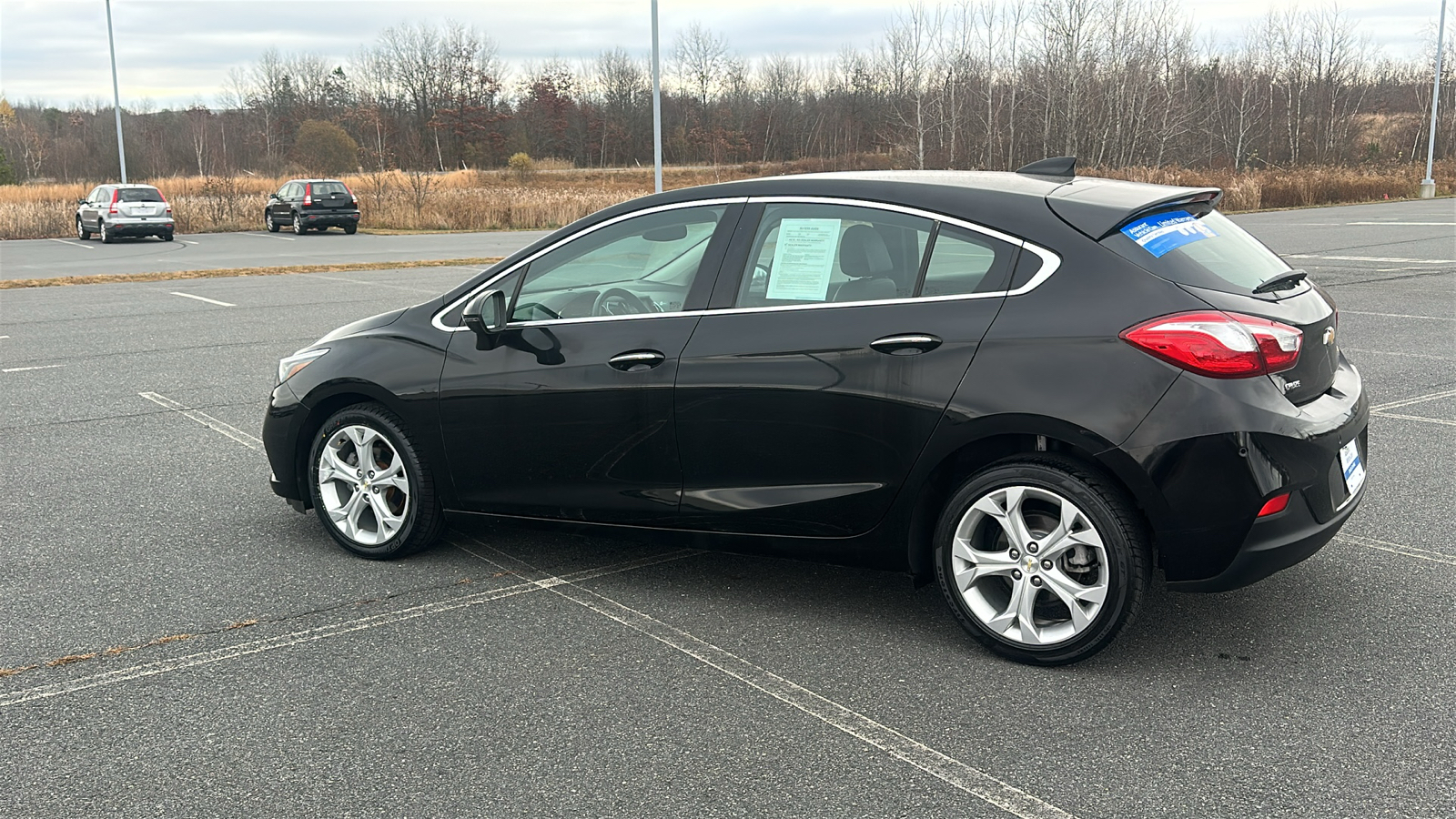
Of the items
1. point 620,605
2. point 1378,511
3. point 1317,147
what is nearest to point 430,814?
point 620,605

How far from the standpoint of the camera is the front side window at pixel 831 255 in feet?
13.5

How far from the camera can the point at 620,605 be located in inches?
180

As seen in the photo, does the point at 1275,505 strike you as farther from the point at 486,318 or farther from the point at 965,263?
the point at 486,318

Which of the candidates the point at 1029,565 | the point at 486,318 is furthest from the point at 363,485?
the point at 1029,565

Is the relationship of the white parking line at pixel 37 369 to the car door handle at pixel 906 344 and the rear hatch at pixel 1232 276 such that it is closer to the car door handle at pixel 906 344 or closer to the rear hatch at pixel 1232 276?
the car door handle at pixel 906 344

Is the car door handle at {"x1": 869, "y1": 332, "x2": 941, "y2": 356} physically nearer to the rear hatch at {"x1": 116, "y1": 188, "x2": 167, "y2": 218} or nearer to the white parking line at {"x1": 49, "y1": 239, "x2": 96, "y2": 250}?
the white parking line at {"x1": 49, "y1": 239, "x2": 96, "y2": 250}

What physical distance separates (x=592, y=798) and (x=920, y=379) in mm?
1719

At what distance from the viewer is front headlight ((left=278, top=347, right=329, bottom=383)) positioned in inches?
209

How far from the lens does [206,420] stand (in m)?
8.10

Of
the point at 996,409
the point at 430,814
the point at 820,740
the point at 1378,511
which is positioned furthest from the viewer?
the point at 1378,511

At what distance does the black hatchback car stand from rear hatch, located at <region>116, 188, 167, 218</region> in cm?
3137

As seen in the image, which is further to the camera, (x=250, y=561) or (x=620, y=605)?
(x=250, y=561)

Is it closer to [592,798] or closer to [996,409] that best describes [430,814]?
[592,798]

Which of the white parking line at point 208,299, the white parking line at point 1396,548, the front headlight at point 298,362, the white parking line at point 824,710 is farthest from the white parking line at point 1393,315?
the white parking line at point 208,299
